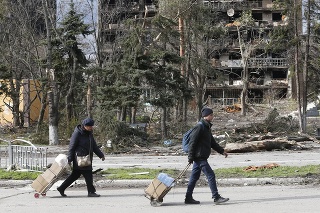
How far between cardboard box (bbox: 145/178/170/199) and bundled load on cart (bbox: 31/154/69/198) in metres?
2.09

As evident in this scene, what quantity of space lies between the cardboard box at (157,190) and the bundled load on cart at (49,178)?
209 cm

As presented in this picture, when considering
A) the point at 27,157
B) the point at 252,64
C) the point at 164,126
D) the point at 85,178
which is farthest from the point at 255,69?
the point at 85,178

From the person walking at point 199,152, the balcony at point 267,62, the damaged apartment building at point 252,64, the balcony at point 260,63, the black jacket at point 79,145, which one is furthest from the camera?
the balcony at point 260,63

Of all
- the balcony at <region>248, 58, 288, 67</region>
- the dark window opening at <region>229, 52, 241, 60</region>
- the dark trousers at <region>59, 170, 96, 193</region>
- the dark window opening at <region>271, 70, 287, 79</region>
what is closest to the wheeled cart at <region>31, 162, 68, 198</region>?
the dark trousers at <region>59, 170, 96, 193</region>

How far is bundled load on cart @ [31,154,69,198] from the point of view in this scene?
10883 mm

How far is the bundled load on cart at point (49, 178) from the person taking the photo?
10.9 metres

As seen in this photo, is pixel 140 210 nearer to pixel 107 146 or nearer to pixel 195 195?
pixel 195 195

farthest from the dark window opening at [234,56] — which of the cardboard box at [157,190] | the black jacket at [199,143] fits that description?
the cardboard box at [157,190]

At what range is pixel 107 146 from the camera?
2217 cm

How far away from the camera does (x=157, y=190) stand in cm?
977

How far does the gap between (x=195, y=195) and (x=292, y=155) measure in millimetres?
8701

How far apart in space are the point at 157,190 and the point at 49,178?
244 cm

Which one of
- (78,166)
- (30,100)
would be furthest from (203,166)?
(30,100)

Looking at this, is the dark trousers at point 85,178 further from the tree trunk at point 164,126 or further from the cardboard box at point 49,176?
the tree trunk at point 164,126
